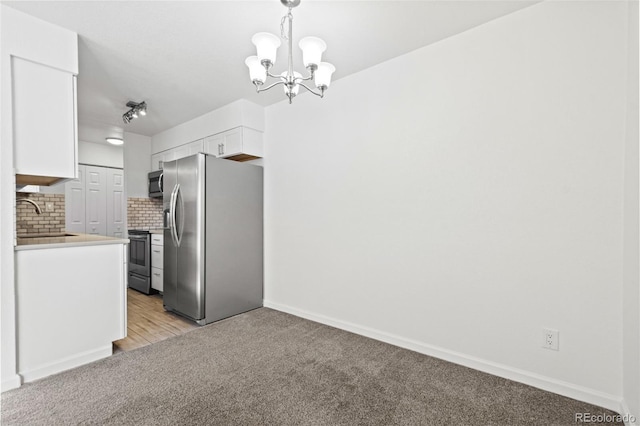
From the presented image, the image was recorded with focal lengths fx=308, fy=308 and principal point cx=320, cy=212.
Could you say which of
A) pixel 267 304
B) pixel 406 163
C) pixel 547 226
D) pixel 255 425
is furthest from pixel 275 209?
pixel 547 226

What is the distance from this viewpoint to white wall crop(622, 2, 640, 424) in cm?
152

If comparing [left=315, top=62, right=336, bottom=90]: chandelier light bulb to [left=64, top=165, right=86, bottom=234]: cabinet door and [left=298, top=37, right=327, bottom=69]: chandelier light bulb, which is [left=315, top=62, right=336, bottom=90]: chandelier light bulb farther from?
[left=64, top=165, right=86, bottom=234]: cabinet door

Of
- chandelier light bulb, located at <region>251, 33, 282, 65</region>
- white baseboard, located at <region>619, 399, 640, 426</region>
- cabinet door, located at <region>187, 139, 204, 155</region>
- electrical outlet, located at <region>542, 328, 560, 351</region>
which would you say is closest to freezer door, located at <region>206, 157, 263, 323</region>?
cabinet door, located at <region>187, 139, 204, 155</region>

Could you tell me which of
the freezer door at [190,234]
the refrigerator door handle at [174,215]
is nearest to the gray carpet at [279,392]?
the freezer door at [190,234]

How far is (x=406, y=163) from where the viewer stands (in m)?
2.59

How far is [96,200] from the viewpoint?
17.3ft

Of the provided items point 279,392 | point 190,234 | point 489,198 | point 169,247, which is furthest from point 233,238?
point 489,198

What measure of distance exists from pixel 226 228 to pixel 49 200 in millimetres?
2056

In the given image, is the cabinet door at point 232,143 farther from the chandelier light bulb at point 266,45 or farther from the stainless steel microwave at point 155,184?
the chandelier light bulb at point 266,45

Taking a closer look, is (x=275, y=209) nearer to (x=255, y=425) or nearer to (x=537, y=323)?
(x=255, y=425)

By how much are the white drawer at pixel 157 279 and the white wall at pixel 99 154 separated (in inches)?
96.3

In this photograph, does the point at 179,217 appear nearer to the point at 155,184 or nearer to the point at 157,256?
the point at 157,256

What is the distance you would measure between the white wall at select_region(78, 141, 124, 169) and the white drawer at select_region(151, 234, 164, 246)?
2184mm

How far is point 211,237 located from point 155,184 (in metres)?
2.31
